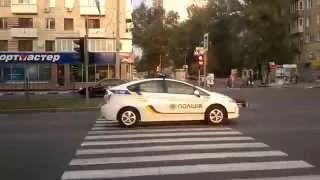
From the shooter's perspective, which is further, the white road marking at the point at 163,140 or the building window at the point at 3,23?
the building window at the point at 3,23

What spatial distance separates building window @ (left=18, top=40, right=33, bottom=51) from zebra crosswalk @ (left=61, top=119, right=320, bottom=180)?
1920 inches

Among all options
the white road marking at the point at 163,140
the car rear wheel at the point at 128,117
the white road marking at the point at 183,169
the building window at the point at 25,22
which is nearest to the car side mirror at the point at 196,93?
the car rear wheel at the point at 128,117

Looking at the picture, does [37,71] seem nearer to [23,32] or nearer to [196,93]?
[23,32]

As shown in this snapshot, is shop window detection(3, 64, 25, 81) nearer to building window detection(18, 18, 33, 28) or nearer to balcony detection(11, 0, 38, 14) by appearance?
building window detection(18, 18, 33, 28)

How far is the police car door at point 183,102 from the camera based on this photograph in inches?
661

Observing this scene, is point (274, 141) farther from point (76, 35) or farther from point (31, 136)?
point (76, 35)

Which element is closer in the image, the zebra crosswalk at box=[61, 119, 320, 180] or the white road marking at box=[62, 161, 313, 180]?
the white road marking at box=[62, 161, 313, 180]

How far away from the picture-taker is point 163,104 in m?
16.7

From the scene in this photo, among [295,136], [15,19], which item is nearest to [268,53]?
[15,19]

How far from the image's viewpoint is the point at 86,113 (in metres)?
22.8

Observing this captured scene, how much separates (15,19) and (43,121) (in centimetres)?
4596

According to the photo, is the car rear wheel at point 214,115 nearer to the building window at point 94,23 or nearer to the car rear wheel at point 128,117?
the car rear wheel at point 128,117

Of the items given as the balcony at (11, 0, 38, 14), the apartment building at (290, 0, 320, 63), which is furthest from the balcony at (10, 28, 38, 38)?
the apartment building at (290, 0, 320, 63)

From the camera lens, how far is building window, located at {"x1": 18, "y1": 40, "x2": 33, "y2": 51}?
6206 cm
